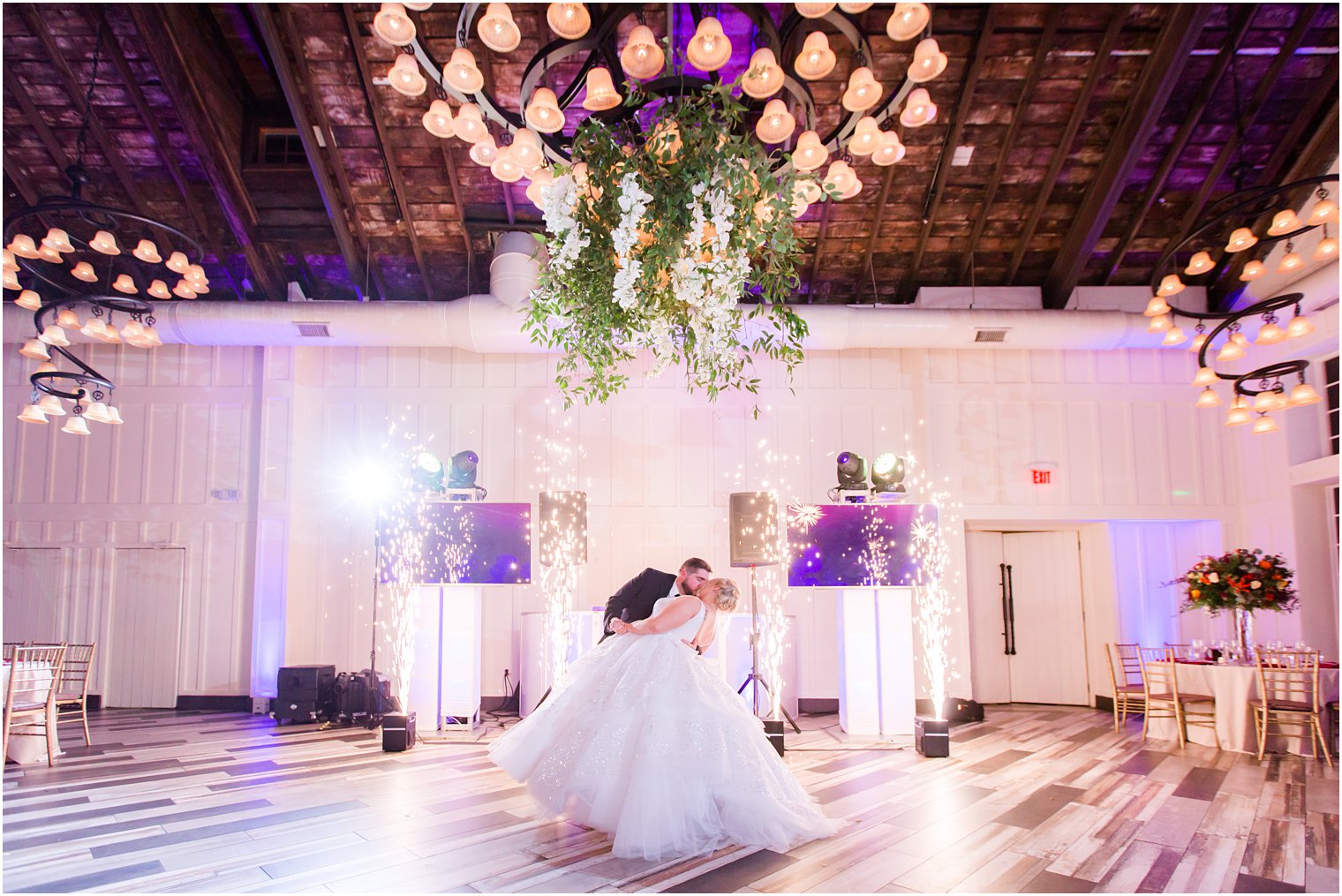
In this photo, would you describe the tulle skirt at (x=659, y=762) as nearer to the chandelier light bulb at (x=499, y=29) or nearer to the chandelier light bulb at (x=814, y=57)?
the chandelier light bulb at (x=814, y=57)

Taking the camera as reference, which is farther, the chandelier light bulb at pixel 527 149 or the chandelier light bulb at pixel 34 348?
the chandelier light bulb at pixel 34 348

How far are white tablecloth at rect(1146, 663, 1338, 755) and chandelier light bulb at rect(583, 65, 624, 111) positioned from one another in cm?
658

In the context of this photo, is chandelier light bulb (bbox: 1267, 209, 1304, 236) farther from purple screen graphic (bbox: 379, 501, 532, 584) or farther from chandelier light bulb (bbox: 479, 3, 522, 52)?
purple screen graphic (bbox: 379, 501, 532, 584)

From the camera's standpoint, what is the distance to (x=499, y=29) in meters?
3.90

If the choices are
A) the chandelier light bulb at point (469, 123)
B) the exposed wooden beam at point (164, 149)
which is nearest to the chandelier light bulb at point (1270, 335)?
the chandelier light bulb at point (469, 123)

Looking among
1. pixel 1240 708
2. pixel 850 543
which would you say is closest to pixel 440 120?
pixel 850 543

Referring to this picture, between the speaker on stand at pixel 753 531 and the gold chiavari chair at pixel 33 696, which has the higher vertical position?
the speaker on stand at pixel 753 531

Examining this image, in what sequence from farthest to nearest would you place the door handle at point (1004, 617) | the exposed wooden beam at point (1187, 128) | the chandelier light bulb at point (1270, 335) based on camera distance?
the door handle at point (1004, 617), the exposed wooden beam at point (1187, 128), the chandelier light bulb at point (1270, 335)

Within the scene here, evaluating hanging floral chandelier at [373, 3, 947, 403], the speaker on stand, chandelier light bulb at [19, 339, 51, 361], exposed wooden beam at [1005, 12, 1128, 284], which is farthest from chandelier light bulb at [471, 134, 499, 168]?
exposed wooden beam at [1005, 12, 1128, 284]

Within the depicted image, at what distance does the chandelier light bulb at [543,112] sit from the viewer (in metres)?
3.86

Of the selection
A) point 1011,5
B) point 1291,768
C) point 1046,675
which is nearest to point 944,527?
point 1046,675

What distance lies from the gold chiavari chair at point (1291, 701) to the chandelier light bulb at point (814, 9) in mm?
6006

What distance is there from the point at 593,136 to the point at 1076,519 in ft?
27.5

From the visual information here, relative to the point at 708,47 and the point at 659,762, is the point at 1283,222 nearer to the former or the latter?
the point at 708,47
